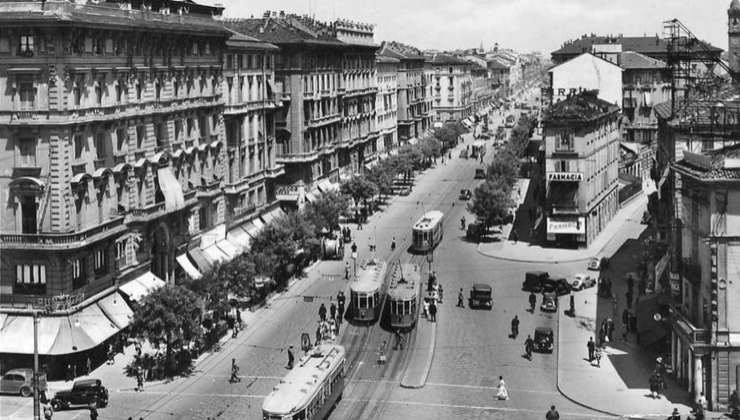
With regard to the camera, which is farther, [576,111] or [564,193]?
[576,111]

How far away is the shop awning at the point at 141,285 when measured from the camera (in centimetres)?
6347

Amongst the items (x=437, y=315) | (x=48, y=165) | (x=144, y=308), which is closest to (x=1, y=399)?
(x=144, y=308)

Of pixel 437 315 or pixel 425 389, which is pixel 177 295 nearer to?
pixel 425 389

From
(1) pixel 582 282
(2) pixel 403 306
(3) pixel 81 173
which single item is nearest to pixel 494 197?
(1) pixel 582 282

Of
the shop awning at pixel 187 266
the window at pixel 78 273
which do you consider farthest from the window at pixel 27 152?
the shop awning at pixel 187 266

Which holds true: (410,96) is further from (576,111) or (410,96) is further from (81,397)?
(81,397)

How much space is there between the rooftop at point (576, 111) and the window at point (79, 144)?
4657 centimetres

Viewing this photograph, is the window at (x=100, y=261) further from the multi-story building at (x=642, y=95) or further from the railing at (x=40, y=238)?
the multi-story building at (x=642, y=95)

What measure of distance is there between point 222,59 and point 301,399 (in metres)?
46.8

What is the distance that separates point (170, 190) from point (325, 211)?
2363 centimetres

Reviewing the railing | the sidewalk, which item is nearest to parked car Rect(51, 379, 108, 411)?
the railing

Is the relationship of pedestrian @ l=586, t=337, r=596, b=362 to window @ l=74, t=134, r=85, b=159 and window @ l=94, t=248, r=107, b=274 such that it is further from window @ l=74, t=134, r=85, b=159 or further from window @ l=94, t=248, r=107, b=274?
window @ l=74, t=134, r=85, b=159

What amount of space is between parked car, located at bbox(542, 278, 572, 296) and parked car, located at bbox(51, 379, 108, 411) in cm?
→ 3660

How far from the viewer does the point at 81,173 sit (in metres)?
59.3
